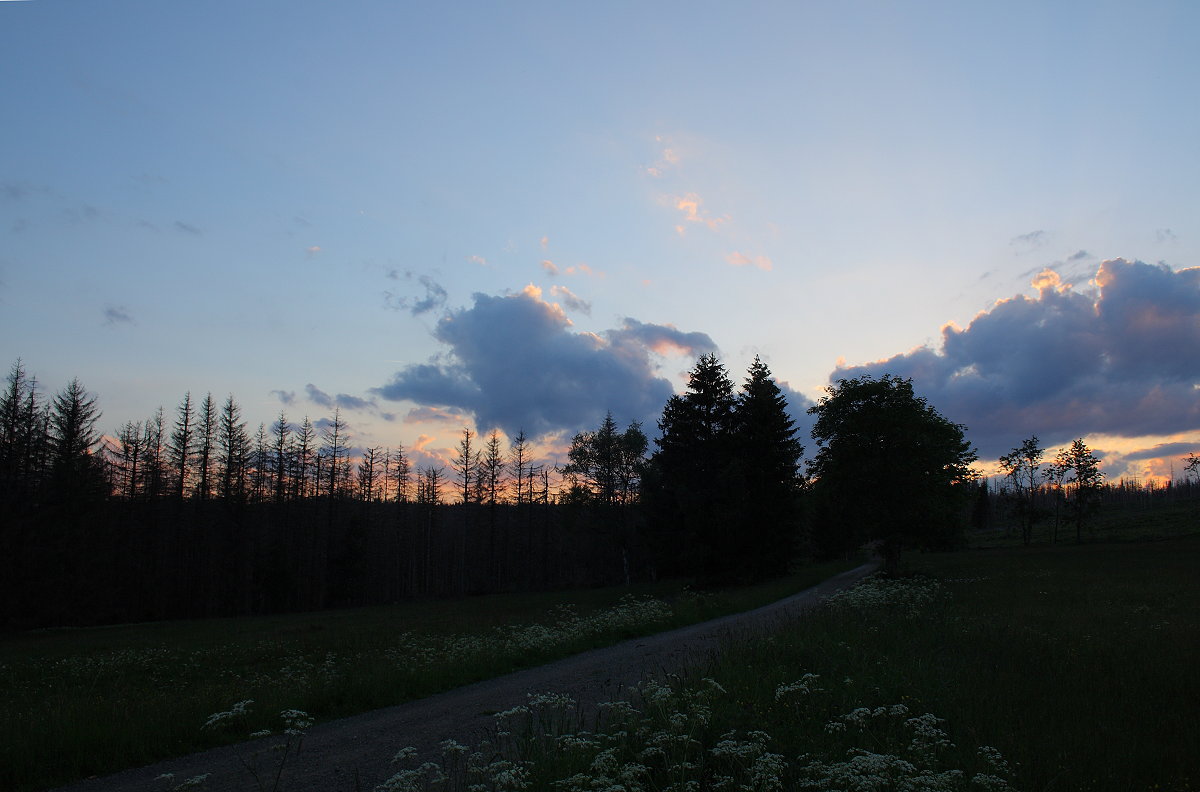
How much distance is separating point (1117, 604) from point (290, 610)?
208 ft

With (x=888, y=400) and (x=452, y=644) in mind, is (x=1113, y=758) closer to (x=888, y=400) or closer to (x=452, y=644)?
(x=452, y=644)

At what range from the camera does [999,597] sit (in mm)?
23281

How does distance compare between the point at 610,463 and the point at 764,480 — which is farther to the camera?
the point at 610,463

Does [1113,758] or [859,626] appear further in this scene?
[859,626]

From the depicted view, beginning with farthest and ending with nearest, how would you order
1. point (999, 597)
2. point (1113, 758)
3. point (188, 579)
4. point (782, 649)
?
point (188, 579) < point (999, 597) < point (782, 649) < point (1113, 758)

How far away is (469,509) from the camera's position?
8088 cm

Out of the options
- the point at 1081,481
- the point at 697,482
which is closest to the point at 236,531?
the point at 697,482

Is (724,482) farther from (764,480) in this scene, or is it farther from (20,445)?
(20,445)

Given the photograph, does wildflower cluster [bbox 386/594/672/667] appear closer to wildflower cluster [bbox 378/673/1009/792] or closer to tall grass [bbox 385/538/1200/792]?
tall grass [bbox 385/538/1200/792]

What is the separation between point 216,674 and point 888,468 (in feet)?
122

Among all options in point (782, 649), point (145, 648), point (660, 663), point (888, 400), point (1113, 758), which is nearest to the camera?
point (1113, 758)

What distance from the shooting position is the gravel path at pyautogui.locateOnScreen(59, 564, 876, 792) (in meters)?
7.34

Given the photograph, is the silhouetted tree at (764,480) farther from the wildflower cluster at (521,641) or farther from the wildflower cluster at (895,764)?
the wildflower cluster at (895,764)

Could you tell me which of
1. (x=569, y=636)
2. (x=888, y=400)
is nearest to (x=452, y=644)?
(x=569, y=636)
